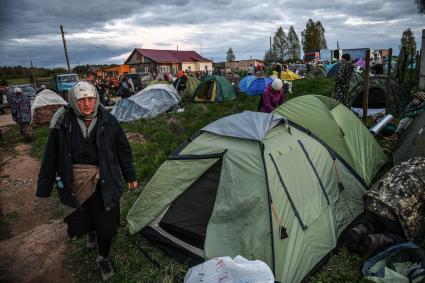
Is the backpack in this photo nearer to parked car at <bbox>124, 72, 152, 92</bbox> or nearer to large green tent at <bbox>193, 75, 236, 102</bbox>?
large green tent at <bbox>193, 75, 236, 102</bbox>

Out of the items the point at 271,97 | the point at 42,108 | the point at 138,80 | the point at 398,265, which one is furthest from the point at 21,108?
the point at 138,80

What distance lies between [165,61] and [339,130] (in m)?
44.3

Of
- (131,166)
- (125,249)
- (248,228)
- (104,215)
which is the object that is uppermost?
(131,166)

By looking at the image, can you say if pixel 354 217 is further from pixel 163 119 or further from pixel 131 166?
pixel 163 119

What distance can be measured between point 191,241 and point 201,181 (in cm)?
72

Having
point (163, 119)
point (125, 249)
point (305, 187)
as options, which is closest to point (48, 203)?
point (125, 249)

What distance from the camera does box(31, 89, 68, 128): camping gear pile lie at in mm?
13016

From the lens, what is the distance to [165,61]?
47062 millimetres

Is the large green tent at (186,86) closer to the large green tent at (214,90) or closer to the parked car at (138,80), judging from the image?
the large green tent at (214,90)

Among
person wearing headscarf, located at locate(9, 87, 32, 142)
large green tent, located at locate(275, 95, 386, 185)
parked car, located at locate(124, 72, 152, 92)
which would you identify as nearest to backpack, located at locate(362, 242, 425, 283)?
large green tent, located at locate(275, 95, 386, 185)

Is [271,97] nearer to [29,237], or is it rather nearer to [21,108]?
[29,237]

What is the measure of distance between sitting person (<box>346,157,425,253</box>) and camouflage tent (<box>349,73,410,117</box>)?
603 centimetres

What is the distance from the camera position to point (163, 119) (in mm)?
12094

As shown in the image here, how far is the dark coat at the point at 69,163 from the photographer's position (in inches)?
122
